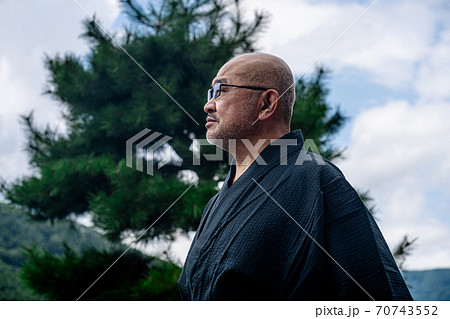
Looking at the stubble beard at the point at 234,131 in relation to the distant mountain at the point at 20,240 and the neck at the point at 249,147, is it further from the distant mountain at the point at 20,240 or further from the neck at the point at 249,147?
the distant mountain at the point at 20,240

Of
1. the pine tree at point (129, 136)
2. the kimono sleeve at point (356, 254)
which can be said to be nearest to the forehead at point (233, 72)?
the kimono sleeve at point (356, 254)

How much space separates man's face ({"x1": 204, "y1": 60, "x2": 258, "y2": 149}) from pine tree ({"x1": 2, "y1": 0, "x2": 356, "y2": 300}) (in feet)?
6.05

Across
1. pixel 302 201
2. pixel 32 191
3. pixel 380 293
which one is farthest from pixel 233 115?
pixel 32 191

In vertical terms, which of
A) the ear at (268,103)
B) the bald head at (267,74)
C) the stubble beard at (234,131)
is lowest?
the stubble beard at (234,131)

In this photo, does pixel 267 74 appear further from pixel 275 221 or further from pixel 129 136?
pixel 129 136

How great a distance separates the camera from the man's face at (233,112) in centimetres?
124

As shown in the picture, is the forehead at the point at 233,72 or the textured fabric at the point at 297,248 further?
the forehead at the point at 233,72

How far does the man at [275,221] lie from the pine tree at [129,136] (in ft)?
6.10

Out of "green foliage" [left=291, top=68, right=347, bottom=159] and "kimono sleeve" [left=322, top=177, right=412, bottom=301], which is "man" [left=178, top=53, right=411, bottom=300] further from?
"green foliage" [left=291, top=68, right=347, bottom=159]

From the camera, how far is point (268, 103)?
4.14 ft

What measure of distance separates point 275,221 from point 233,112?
1.22 feet

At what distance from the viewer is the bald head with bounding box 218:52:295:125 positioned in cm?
127

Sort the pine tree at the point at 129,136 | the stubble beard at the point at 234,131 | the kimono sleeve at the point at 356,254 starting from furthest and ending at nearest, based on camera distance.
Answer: the pine tree at the point at 129,136 < the stubble beard at the point at 234,131 < the kimono sleeve at the point at 356,254

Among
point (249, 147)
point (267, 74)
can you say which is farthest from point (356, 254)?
point (267, 74)
